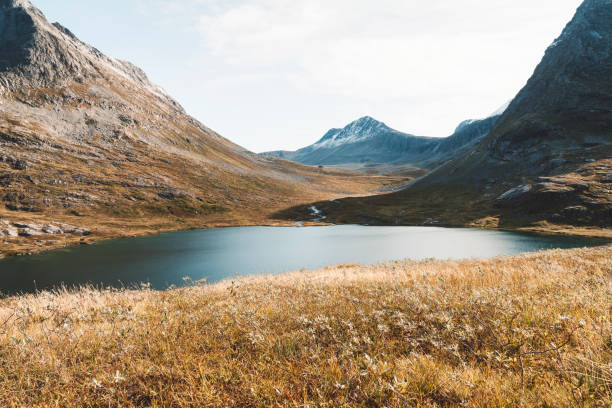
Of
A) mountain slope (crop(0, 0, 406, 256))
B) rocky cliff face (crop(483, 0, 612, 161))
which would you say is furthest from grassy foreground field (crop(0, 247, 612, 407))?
rocky cliff face (crop(483, 0, 612, 161))

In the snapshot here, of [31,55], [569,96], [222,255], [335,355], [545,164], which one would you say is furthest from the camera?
[31,55]

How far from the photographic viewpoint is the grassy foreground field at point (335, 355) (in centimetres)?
332

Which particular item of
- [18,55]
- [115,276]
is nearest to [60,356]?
[115,276]

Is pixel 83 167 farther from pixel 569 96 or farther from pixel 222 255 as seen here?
pixel 569 96

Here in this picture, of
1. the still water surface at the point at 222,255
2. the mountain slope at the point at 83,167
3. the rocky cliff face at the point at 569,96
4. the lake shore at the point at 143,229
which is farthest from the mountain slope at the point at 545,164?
the mountain slope at the point at 83,167

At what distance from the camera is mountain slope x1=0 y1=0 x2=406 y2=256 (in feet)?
300

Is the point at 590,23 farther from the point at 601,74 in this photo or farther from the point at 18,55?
the point at 18,55

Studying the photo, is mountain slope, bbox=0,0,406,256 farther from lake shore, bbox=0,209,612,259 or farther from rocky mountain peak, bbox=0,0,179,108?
rocky mountain peak, bbox=0,0,179,108

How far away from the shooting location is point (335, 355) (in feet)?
14.6

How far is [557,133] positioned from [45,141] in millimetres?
262135

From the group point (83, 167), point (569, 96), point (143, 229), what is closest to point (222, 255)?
point (143, 229)

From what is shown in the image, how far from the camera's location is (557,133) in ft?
432

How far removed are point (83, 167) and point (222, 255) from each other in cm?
12120

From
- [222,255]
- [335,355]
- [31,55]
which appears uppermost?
[31,55]
